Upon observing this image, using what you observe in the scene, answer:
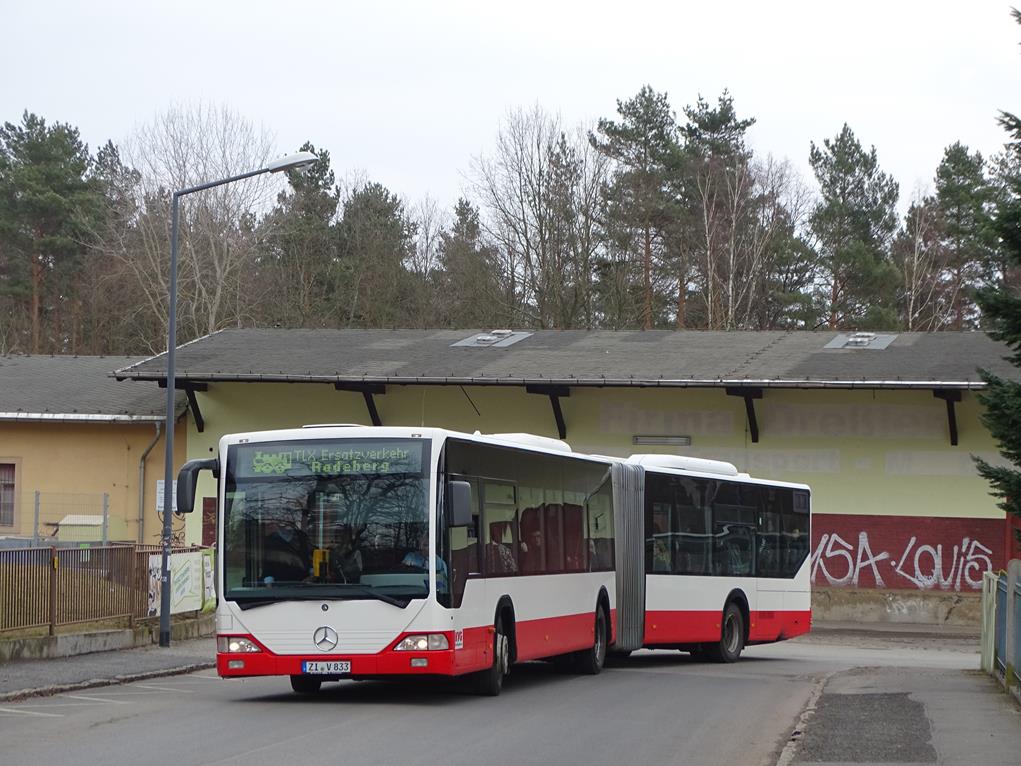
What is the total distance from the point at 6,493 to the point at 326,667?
959 inches

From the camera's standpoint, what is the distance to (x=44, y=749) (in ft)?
38.6

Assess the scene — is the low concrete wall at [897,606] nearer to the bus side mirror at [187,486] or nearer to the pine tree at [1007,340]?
the pine tree at [1007,340]

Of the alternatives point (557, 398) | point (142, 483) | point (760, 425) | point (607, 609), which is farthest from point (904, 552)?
point (142, 483)

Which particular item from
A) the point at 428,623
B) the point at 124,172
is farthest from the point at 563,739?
the point at 124,172

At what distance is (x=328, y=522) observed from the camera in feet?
49.2

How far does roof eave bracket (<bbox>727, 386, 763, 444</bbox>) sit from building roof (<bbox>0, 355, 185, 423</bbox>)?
13411mm

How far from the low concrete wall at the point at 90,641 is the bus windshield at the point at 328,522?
5.58 m

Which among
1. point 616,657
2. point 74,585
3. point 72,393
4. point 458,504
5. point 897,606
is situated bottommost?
point 616,657

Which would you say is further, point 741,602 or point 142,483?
point 142,483

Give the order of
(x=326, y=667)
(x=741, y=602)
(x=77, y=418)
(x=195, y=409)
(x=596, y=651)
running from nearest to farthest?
(x=326, y=667)
(x=596, y=651)
(x=741, y=602)
(x=77, y=418)
(x=195, y=409)

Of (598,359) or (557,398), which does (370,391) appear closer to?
(557,398)

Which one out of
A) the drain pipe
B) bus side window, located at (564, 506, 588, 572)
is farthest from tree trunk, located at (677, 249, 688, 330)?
bus side window, located at (564, 506, 588, 572)

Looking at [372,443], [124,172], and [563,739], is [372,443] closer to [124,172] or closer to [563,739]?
[563,739]

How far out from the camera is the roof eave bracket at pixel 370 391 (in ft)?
114
